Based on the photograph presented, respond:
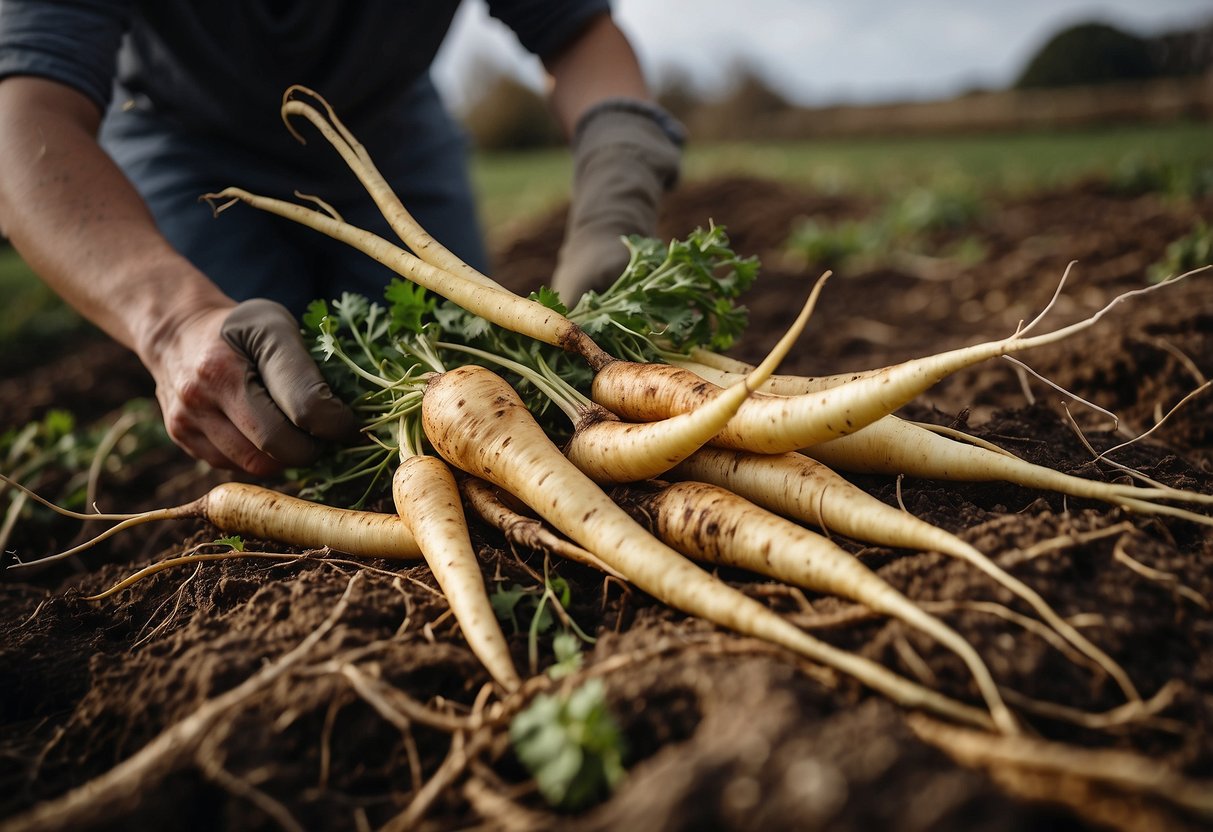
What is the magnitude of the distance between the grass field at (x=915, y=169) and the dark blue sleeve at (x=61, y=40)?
183 inches

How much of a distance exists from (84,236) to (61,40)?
29.4 inches

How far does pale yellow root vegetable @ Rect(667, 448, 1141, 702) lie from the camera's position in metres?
1.42

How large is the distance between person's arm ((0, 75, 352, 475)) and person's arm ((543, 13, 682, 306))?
4.01 feet

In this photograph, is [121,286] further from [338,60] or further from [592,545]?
[592,545]

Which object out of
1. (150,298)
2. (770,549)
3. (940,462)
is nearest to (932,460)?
(940,462)

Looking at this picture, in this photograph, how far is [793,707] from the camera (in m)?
1.23

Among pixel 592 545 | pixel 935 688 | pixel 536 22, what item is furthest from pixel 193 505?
pixel 536 22

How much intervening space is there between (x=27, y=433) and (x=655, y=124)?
3.18 metres

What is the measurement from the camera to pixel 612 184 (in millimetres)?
3410

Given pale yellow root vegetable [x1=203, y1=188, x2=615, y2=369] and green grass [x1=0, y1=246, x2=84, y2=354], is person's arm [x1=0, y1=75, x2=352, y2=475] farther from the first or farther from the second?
green grass [x1=0, y1=246, x2=84, y2=354]

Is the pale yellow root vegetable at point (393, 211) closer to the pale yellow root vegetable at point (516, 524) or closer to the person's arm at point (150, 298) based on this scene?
the person's arm at point (150, 298)

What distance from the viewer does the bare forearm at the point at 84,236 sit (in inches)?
97.3

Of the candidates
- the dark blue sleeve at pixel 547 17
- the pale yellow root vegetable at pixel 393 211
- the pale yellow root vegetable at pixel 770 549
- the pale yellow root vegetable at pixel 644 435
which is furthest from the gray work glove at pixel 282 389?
the dark blue sleeve at pixel 547 17

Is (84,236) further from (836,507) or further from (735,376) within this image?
(836,507)
